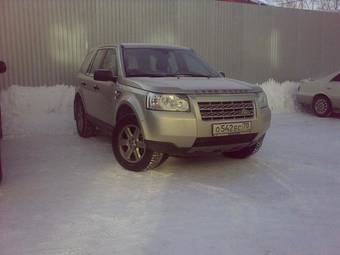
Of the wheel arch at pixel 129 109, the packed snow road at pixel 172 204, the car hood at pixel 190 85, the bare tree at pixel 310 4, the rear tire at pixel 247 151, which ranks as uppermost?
the bare tree at pixel 310 4

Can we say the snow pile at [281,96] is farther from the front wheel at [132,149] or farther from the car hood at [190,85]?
the front wheel at [132,149]

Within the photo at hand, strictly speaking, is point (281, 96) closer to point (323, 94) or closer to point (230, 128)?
point (323, 94)

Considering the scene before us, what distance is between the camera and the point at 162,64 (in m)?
6.01

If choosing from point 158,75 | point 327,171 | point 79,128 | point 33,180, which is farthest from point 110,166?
point 327,171

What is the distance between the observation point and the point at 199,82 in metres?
5.29

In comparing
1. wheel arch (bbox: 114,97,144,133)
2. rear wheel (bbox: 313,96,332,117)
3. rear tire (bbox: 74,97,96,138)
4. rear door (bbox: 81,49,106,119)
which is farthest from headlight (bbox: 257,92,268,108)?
rear wheel (bbox: 313,96,332,117)

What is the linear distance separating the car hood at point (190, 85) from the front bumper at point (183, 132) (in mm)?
105

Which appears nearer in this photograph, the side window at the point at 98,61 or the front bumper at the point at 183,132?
the front bumper at the point at 183,132

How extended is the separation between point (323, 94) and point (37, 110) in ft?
23.3

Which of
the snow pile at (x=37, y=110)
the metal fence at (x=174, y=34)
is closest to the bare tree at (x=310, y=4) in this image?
the metal fence at (x=174, y=34)

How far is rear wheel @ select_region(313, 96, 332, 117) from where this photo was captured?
10.5 meters

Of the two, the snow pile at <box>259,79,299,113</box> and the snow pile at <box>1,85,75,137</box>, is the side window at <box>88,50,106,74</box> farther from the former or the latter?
the snow pile at <box>259,79,299,113</box>

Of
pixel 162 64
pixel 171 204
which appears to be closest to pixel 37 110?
pixel 162 64

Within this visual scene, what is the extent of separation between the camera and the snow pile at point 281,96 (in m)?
11.3
